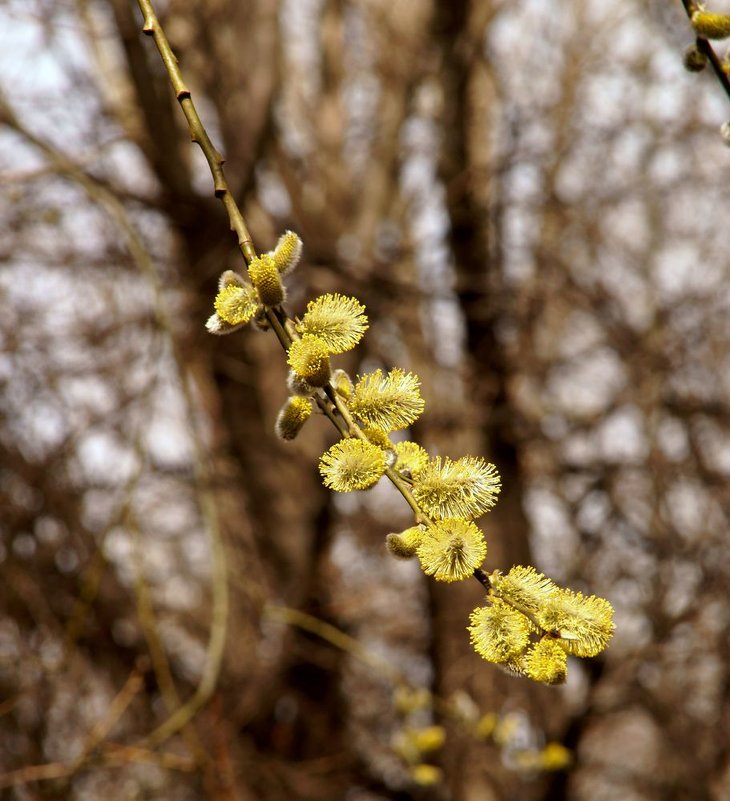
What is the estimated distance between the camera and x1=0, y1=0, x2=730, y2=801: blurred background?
14.0 ft

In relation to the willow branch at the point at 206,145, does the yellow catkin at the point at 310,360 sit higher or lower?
lower

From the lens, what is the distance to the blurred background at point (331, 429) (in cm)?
428

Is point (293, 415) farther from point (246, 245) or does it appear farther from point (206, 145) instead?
point (206, 145)

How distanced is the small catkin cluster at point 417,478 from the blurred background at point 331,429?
2943 mm

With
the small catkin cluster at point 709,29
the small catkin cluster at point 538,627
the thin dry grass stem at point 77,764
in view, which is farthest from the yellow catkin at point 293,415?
the thin dry grass stem at point 77,764

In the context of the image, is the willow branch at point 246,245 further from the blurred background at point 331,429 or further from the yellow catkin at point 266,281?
the blurred background at point 331,429

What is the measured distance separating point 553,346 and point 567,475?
39.5 inches

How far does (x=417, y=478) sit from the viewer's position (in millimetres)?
973

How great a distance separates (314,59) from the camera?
6.12m

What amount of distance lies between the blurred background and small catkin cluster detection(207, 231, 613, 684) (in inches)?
116

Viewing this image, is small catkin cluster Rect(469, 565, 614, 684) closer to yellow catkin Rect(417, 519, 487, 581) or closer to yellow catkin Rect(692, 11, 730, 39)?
yellow catkin Rect(417, 519, 487, 581)

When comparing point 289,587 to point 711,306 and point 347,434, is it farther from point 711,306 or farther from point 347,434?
point 347,434

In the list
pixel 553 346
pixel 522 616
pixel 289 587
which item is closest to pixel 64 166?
pixel 522 616

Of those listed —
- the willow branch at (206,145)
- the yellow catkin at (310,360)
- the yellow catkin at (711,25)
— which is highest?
the willow branch at (206,145)
